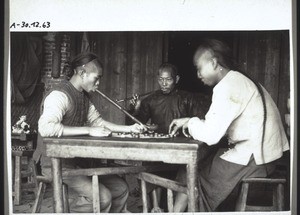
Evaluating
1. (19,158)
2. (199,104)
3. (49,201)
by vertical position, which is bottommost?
(49,201)

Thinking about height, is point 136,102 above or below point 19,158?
above

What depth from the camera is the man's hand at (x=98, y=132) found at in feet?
7.13

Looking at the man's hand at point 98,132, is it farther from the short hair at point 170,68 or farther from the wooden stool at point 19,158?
the short hair at point 170,68

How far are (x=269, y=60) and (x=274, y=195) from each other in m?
0.67

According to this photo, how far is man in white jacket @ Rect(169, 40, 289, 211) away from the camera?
2.16 metres

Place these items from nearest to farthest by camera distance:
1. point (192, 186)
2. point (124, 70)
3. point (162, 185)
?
point (192, 186) → point (162, 185) → point (124, 70)

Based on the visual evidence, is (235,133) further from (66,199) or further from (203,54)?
(66,199)

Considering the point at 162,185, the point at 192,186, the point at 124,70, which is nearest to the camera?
the point at 192,186

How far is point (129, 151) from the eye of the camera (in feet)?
6.82

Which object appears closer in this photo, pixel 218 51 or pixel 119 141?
pixel 119 141

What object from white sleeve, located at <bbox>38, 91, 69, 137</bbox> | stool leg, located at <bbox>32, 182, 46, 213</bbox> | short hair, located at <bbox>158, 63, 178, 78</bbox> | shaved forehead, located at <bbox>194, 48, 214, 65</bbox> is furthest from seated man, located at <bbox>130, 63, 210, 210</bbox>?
stool leg, located at <bbox>32, 182, 46, 213</bbox>

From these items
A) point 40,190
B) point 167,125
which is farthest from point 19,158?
point 167,125

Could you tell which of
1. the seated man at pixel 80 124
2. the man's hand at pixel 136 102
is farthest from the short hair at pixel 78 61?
the man's hand at pixel 136 102

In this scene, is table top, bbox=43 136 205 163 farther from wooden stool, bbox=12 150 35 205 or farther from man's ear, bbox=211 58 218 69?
man's ear, bbox=211 58 218 69
